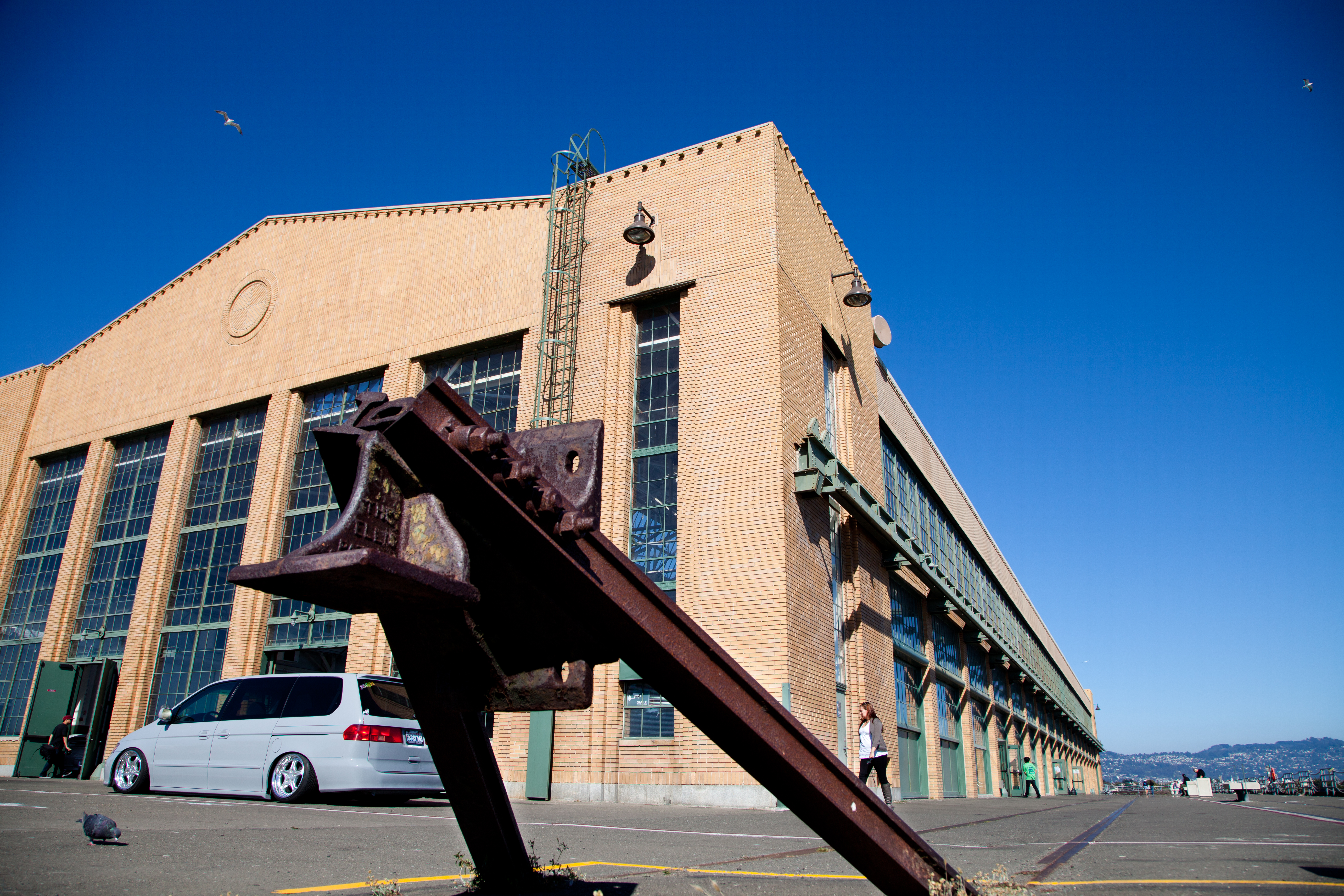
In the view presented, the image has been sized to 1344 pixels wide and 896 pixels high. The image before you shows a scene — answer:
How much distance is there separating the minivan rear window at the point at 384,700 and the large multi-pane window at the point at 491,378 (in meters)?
9.91

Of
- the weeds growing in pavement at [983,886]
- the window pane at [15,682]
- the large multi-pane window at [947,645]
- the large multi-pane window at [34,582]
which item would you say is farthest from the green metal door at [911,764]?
the large multi-pane window at [34,582]

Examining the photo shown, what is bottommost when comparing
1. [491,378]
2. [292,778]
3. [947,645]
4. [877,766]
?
[292,778]

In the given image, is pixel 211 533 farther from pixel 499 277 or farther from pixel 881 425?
pixel 881 425

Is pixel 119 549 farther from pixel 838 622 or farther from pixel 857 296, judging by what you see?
pixel 857 296

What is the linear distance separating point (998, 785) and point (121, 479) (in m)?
33.7

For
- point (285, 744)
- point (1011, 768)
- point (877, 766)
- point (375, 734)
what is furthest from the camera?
point (1011, 768)

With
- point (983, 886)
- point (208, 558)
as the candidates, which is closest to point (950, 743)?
point (208, 558)

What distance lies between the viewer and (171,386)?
26.6 metres

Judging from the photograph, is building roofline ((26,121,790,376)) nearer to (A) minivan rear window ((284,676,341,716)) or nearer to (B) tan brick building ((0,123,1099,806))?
(B) tan brick building ((0,123,1099,806))

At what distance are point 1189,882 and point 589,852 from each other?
11.5ft

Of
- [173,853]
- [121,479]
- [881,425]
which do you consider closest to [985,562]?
[881,425]

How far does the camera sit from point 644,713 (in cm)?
1612

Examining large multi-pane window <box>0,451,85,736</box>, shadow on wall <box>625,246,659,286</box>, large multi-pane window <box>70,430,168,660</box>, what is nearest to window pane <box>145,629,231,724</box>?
large multi-pane window <box>70,430,168,660</box>

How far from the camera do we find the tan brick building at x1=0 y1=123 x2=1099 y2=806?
1630cm
